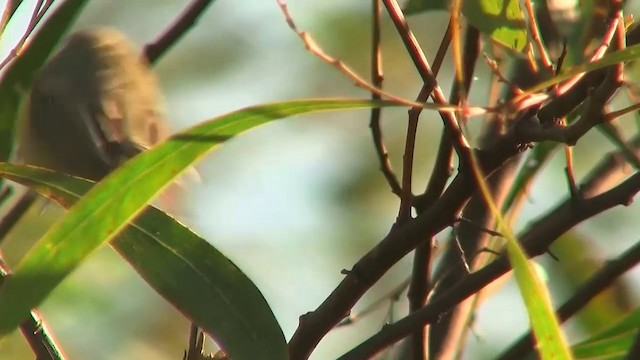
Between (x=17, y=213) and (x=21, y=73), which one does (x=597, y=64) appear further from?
(x=17, y=213)

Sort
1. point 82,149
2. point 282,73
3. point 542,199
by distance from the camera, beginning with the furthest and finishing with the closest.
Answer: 1. point 282,73
2. point 542,199
3. point 82,149

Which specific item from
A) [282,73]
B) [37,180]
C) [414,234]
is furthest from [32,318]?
[282,73]

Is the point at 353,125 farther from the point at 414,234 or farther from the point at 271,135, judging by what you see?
the point at 414,234

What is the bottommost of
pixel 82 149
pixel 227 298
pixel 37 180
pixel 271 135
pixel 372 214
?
pixel 227 298

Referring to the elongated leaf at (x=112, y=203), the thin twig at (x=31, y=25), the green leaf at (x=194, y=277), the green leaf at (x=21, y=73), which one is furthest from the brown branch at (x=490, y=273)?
the green leaf at (x=21, y=73)

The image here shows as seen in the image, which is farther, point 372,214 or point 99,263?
point 372,214

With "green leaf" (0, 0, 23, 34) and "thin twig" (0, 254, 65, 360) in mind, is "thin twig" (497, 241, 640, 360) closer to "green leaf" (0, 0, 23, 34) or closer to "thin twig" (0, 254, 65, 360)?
"thin twig" (0, 254, 65, 360)

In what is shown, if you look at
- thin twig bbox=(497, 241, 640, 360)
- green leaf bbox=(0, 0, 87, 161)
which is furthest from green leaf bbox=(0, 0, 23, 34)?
thin twig bbox=(497, 241, 640, 360)
